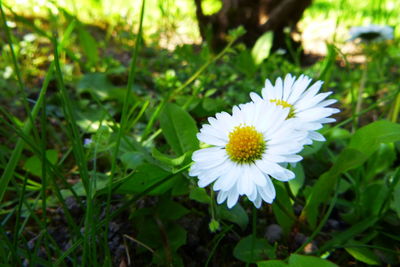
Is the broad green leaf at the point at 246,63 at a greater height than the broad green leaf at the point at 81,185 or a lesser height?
greater

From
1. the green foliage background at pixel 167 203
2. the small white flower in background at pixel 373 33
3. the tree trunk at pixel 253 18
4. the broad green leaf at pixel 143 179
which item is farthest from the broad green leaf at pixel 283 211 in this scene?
the tree trunk at pixel 253 18

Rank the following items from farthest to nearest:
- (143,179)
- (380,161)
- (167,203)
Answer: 1. (380,161)
2. (167,203)
3. (143,179)

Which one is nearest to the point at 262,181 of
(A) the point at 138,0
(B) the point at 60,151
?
(B) the point at 60,151

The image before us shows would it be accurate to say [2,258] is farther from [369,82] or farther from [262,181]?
[369,82]

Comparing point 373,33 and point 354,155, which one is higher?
A: point 373,33

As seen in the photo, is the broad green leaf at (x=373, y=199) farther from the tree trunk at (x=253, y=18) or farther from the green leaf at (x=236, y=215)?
the tree trunk at (x=253, y=18)

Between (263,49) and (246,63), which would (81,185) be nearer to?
(246,63)

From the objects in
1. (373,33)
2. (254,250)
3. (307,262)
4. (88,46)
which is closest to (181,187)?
(254,250)
